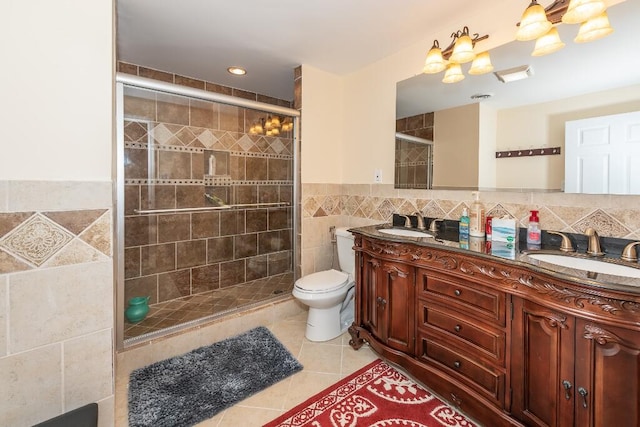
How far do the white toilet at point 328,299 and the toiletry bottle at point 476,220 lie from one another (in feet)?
3.09

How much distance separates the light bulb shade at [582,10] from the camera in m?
1.23

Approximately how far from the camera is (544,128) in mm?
1606

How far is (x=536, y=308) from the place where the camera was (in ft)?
3.84

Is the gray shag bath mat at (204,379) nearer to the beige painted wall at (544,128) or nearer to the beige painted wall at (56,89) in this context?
the beige painted wall at (56,89)

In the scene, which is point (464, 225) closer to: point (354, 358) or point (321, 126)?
point (354, 358)

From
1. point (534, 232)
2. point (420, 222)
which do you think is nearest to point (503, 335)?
point (534, 232)

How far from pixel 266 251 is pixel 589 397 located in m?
2.74

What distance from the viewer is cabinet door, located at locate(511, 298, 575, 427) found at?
1.08m

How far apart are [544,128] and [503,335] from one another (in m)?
1.19

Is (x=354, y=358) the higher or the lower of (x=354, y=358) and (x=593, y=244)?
the lower

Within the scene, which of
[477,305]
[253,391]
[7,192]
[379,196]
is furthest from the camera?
[379,196]

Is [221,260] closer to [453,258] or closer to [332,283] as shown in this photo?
[332,283]

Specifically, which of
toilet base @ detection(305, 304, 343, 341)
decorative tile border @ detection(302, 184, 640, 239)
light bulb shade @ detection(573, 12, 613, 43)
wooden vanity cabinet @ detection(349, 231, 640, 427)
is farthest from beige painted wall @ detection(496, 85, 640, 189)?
toilet base @ detection(305, 304, 343, 341)

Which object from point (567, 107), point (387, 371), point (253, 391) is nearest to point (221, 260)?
point (253, 391)
